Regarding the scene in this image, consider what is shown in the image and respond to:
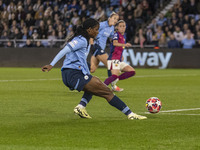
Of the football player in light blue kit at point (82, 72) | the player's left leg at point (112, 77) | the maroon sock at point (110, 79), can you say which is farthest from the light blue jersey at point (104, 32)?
the football player in light blue kit at point (82, 72)

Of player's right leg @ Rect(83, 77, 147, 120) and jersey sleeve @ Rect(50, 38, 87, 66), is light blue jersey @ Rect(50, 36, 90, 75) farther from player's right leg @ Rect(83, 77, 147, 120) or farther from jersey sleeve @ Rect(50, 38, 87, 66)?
player's right leg @ Rect(83, 77, 147, 120)

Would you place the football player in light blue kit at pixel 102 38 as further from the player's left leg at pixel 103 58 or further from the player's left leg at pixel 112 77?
the player's left leg at pixel 112 77

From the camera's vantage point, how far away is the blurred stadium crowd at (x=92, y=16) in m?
29.7

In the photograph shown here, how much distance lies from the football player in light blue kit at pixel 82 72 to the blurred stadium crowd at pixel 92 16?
19.3 meters

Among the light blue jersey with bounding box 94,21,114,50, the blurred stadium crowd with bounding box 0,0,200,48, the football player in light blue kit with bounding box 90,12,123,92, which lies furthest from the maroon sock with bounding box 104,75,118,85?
the blurred stadium crowd with bounding box 0,0,200,48

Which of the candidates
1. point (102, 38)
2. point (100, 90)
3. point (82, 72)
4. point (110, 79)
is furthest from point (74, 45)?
point (102, 38)

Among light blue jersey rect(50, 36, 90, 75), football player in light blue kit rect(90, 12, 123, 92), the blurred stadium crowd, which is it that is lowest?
the blurred stadium crowd

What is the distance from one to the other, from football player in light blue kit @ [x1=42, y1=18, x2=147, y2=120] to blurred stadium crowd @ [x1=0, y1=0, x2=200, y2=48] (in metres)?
19.3

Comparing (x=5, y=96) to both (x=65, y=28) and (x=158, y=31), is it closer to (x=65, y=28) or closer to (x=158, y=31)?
(x=158, y=31)

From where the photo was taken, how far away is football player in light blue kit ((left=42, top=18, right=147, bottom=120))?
910 centimetres

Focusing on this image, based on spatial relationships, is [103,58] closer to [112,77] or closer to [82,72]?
[112,77]

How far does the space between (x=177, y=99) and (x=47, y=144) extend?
23.1 feet

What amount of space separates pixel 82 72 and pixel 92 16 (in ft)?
79.0

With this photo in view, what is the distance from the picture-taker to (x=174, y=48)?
29562 mm
